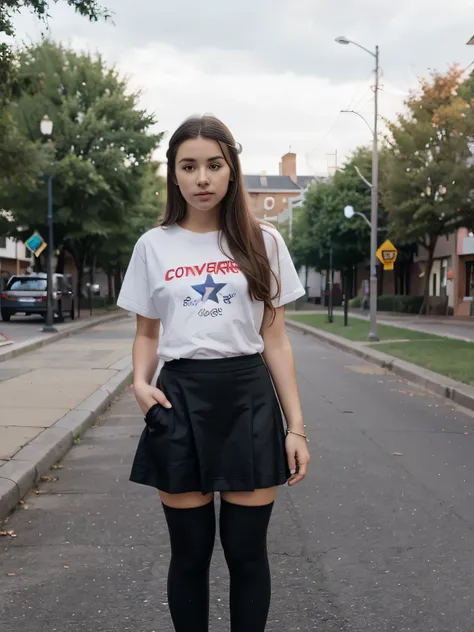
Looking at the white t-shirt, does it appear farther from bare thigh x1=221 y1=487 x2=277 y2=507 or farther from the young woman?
bare thigh x1=221 y1=487 x2=277 y2=507

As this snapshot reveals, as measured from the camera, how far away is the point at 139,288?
2.44 m

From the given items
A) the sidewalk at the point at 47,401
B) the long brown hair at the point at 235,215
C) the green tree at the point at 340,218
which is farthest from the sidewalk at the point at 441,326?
the long brown hair at the point at 235,215

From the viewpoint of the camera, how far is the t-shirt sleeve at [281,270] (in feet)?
7.93

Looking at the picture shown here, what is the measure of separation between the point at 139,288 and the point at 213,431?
53 cm

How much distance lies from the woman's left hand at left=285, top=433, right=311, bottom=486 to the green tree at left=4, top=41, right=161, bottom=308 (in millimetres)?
29431

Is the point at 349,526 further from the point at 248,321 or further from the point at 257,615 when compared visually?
the point at 248,321

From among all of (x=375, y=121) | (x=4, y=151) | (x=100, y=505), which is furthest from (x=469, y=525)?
(x=375, y=121)

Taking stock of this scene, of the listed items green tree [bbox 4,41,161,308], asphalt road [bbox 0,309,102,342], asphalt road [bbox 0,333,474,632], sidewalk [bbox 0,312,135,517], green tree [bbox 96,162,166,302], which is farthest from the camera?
green tree [bbox 96,162,166,302]

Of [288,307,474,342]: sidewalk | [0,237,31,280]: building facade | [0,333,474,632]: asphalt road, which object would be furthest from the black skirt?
[0,237,31,280]: building facade

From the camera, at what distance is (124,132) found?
32.8 metres

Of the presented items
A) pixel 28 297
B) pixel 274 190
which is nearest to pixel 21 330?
pixel 28 297

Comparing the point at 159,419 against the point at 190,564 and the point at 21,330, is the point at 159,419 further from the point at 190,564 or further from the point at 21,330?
the point at 21,330

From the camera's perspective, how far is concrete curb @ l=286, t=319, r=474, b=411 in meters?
9.77

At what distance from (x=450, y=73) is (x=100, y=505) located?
31.8m
